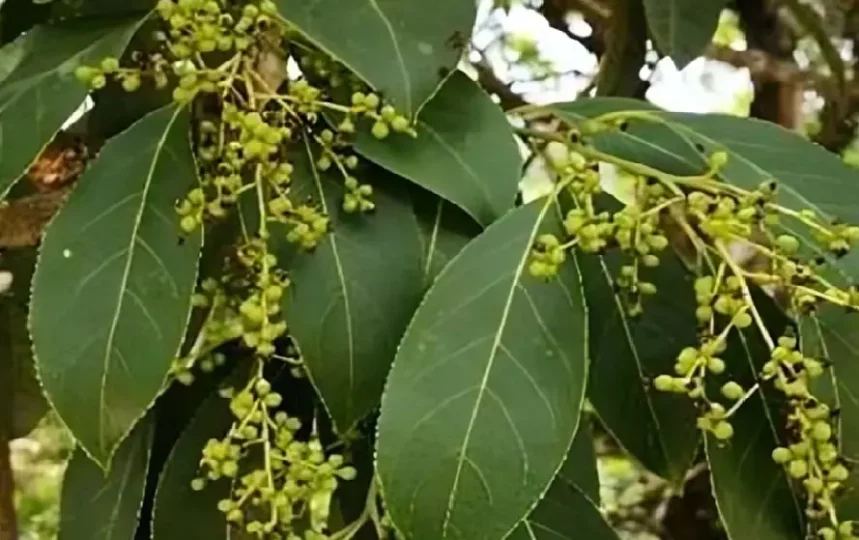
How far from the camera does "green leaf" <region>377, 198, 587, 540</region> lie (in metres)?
0.48

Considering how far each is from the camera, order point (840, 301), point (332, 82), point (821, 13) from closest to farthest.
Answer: point (840, 301) < point (332, 82) < point (821, 13)

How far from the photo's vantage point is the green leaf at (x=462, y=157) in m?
0.56

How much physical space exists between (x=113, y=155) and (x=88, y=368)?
116 millimetres

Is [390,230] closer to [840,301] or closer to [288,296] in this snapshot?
[288,296]

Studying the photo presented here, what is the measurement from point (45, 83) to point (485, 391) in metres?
0.26

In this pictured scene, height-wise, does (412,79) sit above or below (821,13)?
above

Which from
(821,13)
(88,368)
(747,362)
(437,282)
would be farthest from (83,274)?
(821,13)

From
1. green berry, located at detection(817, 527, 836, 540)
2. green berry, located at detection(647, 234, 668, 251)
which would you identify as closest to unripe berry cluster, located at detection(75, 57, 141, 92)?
green berry, located at detection(647, 234, 668, 251)

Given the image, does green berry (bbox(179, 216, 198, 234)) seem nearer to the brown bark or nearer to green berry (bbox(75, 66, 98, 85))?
green berry (bbox(75, 66, 98, 85))

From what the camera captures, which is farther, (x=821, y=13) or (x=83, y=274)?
(x=821, y=13)

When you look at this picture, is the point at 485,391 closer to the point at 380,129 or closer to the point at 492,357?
the point at 492,357

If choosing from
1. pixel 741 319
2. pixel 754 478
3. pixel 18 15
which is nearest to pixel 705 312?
pixel 741 319

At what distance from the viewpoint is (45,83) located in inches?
23.4

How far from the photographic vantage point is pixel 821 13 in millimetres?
1122
